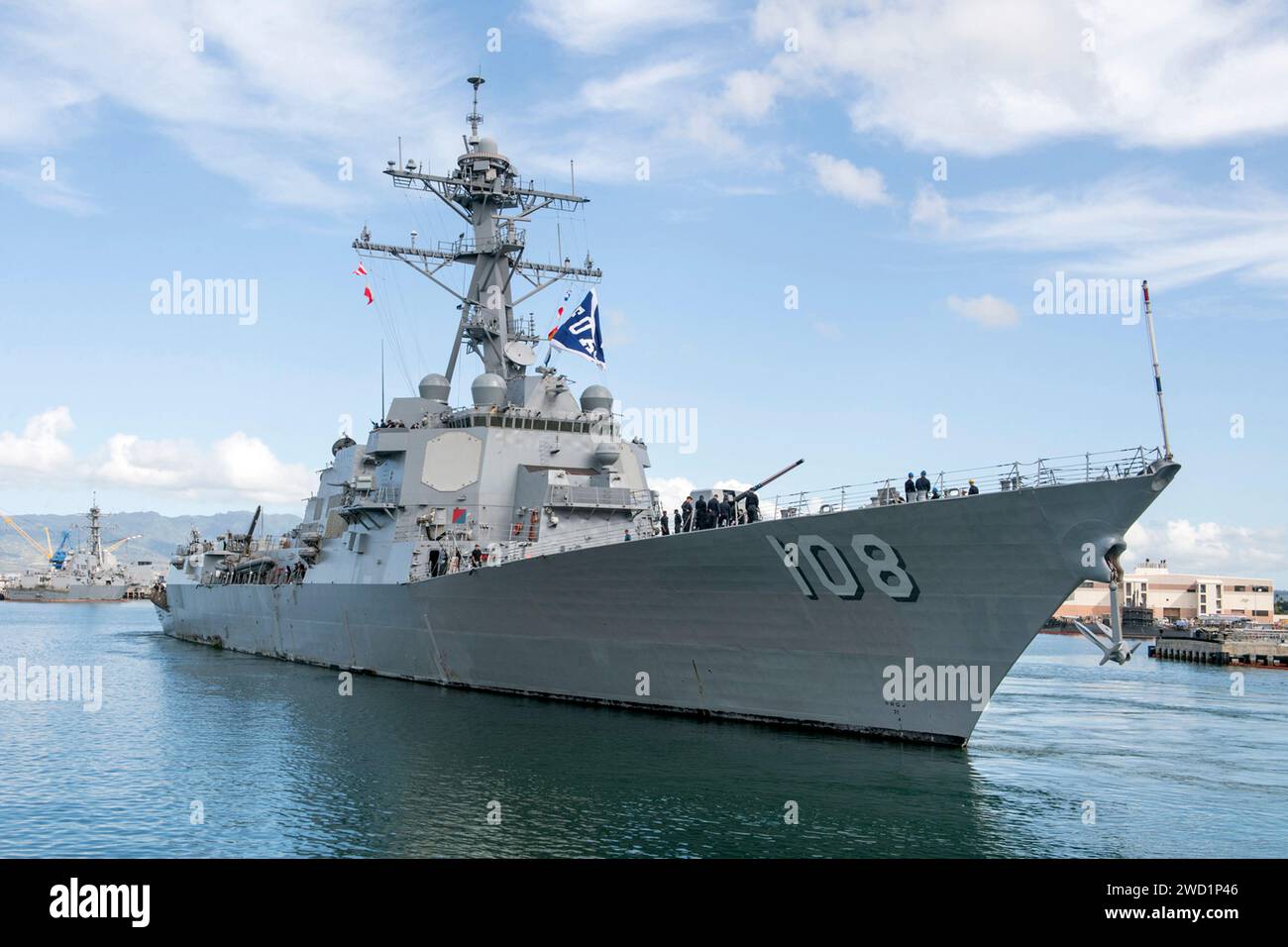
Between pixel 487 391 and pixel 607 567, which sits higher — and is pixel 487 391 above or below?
above

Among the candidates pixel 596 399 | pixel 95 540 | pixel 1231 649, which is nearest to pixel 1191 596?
pixel 1231 649

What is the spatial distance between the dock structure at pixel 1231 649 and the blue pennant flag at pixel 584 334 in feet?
111

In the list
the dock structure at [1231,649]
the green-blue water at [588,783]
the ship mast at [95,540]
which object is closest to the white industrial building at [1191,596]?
the dock structure at [1231,649]

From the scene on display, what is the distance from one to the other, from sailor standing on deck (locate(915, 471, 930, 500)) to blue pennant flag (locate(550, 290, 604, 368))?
7.98m

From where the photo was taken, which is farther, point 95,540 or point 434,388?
point 95,540

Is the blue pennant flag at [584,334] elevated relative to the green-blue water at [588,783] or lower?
elevated

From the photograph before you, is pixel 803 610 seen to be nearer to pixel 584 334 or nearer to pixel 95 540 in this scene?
pixel 584 334

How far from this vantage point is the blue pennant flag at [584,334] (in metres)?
20.2

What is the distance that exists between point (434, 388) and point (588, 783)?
46.5 feet

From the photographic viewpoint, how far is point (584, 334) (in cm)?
2030

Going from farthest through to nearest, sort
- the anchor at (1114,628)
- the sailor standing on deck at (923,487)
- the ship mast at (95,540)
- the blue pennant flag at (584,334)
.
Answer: the ship mast at (95,540)
the blue pennant flag at (584,334)
the sailor standing on deck at (923,487)
the anchor at (1114,628)

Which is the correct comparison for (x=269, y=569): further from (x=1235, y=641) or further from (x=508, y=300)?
(x=1235, y=641)

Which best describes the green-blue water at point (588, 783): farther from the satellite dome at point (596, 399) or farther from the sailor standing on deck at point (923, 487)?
the satellite dome at point (596, 399)
